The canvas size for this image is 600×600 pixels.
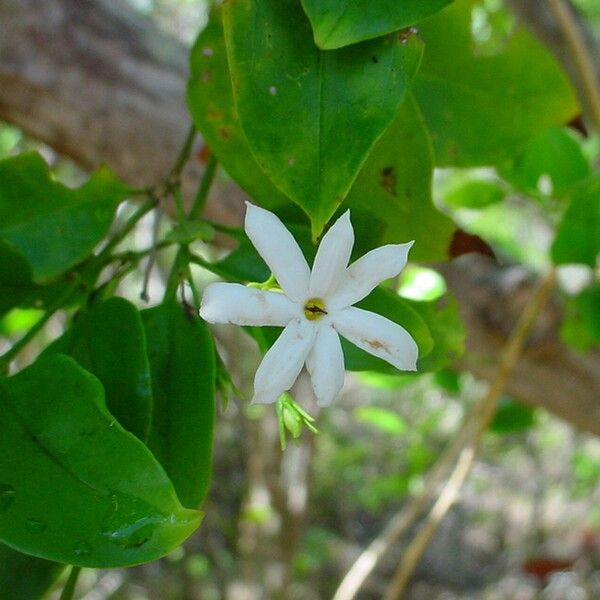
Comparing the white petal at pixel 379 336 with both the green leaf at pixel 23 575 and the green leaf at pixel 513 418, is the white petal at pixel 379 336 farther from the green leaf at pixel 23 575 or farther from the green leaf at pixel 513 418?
the green leaf at pixel 513 418

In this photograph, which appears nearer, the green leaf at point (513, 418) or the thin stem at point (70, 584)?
the thin stem at point (70, 584)

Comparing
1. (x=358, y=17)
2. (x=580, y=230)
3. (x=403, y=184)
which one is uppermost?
(x=358, y=17)

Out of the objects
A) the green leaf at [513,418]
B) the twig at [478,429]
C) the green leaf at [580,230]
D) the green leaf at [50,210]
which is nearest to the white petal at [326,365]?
the green leaf at [50,210]

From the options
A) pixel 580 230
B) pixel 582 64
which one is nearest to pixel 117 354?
pixel 580 230

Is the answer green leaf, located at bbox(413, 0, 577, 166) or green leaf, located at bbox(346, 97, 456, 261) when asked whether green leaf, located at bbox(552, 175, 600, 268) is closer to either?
green leaf, located at bbox(413, 0, 577, 166)

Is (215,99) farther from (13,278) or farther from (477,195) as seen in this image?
(477,195)
